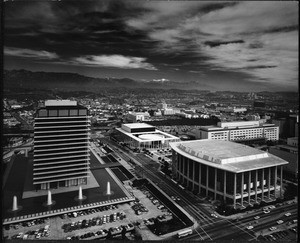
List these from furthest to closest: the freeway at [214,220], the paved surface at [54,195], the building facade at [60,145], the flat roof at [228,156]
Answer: the flat roof at [228,156]
the building facade at [60,145]
the paved surface at [54,195]
the freeway at [214,220]

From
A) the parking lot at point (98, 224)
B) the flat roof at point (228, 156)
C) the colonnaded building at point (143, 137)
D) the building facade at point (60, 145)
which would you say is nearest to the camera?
the parking lot at point (98, 224)

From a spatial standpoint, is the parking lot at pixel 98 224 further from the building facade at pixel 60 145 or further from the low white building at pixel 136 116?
the low white building at pixel 136 116

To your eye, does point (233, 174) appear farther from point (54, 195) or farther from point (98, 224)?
point (54, 195)

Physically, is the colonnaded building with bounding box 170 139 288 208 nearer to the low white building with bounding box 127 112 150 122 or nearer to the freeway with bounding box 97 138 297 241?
the freeway with bounding box 97 138 297 241

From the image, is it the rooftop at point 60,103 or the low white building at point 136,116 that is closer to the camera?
the rooftop at point 60,103

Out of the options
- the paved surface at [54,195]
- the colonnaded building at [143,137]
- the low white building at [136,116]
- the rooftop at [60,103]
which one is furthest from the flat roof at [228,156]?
the low white building at [136,116]

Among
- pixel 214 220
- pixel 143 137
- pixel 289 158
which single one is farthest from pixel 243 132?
pixel 214 220

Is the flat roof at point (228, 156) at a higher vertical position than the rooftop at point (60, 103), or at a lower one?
lower

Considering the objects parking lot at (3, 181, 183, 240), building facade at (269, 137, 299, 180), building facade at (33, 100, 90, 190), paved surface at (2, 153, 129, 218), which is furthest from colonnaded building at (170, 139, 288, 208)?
building facade at (33, 100, 90, 190)

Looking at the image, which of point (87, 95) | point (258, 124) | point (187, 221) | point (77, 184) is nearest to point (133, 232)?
point (187, 221)
